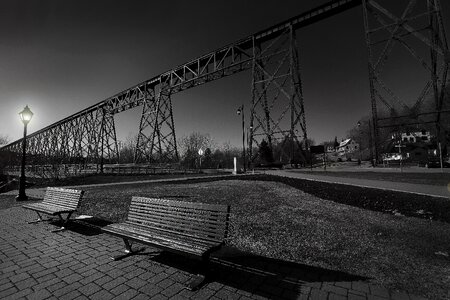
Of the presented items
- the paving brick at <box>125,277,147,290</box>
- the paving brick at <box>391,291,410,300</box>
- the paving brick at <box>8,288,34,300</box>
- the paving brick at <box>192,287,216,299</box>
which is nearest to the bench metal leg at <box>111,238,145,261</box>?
the paving brick at <box>125,277,147,290</box>

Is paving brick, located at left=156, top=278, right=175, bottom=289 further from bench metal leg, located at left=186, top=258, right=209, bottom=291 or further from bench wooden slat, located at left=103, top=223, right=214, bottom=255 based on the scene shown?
bench wooden slat, located at left=103, top=223, right=214, bottom=255

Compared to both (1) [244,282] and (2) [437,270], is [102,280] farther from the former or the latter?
(2) [437,270]

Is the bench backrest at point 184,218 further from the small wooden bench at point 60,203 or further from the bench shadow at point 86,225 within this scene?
the small wooden bench at point 60,203

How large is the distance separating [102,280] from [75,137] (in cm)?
4817

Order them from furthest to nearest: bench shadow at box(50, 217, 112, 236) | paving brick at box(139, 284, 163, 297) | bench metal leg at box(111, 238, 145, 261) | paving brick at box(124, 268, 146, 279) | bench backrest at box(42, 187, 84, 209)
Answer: bench backrest at box(42, 187, 84, 209) < bench shadow at box(50, 217, 112, 236) < bench metal leg at box(111, 238, 145, 261) < paving brick at box(124, 268, 146, 279) < paving brick at box(139, 284, 163, 297)

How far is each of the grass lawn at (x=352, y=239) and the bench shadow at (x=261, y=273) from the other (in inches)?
7.8

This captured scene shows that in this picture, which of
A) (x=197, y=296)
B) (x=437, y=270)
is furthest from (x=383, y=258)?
Answer: (x=197, y=296)

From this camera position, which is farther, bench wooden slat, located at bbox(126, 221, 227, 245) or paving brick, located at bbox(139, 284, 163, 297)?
bench wooden slat, located at bbox(126, 221, 227, 245)

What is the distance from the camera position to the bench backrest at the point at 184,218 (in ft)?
9.93

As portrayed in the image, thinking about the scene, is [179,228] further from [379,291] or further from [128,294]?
[379,291]

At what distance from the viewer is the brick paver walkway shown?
2.51 meters

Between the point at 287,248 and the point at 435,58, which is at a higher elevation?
the point at 435,58

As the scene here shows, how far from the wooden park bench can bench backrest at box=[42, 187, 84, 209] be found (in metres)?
1.93

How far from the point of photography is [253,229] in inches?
184
